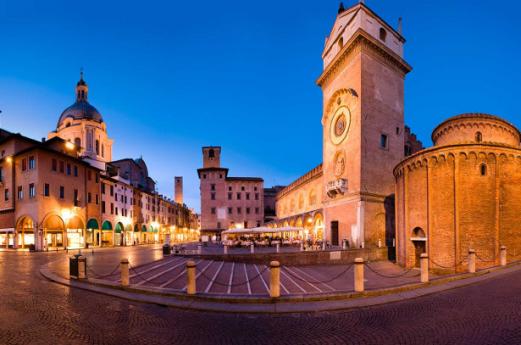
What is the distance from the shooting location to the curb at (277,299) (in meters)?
9.85

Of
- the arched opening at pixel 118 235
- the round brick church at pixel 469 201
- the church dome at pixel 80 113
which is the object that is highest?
the church dome at pixel 80 113

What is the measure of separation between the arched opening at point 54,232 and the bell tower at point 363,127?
107 feet

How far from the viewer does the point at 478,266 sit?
20078 mm

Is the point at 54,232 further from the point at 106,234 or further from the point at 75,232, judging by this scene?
the point at 106,234

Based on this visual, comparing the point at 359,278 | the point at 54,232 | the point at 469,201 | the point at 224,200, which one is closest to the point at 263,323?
the point at 359,278

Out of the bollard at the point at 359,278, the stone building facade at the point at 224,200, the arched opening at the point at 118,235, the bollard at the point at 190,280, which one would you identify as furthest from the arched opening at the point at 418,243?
the stone building facade at the point at 224,200

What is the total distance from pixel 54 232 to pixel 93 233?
746cm

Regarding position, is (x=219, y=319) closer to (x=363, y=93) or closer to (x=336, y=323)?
(x=336, y=323)

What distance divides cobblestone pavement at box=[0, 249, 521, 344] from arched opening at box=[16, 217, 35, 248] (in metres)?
A: 30.6

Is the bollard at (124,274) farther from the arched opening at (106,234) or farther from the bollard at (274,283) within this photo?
the arched opening at (106,234)

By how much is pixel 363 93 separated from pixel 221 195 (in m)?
44.8

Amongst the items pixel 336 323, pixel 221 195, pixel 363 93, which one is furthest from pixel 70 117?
pixel 336 323

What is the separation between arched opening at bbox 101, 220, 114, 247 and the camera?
4681cm

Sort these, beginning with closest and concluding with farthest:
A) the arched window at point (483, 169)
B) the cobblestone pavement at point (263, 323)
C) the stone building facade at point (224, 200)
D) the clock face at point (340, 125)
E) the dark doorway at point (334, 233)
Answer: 1. the cobblestone pavement at point (263, 323)
2. the arched window at point (483, 169)
3. the clock face at point (340, 125)
4. the dark doorway at point (334, 233)
5. the stone building facade at point (224, 200)
